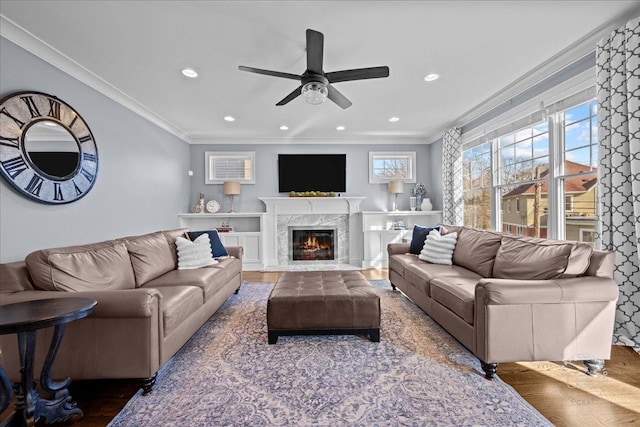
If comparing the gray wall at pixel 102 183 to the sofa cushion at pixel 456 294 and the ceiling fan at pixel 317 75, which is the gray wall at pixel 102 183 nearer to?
the ceiling fan at pixel 317 75

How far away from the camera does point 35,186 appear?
2363 millimetres

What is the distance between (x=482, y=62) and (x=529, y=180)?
61.7 inches

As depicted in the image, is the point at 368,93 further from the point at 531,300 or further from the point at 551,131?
the point at 531,300

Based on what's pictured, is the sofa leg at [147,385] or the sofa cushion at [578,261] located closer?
the sofa leg at [147,385]

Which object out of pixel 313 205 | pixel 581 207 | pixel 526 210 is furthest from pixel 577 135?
pixel 313 205

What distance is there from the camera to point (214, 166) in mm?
5719

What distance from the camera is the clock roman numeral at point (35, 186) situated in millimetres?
2319

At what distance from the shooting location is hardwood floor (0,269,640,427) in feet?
5.16

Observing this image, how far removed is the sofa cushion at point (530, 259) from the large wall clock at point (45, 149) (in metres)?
4.07

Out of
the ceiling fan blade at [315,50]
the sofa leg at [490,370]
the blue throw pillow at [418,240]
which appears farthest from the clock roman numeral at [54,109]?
the blue throw pillow at [418,240]

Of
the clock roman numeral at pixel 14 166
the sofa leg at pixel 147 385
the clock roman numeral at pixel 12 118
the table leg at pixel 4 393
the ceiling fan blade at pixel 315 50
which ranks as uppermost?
the ceiling fan blade at pixel 315 50

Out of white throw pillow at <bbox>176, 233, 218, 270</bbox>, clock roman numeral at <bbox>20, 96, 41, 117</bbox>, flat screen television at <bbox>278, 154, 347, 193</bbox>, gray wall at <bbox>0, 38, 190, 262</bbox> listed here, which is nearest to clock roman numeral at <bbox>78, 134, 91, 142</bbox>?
gray wall at <bbox>0, 38, 190, 262</bbox>

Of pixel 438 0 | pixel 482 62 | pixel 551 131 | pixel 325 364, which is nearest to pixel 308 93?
pixel 438 0

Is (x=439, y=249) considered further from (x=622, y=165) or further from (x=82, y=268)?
(x=82, y=268)
